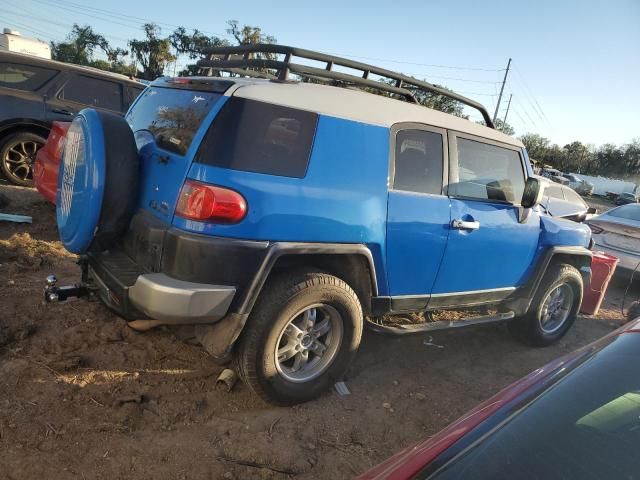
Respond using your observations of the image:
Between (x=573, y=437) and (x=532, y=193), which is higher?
(x=532, y=193)

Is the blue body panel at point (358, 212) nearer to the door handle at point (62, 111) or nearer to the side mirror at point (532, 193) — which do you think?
the side mirror at point (532, 193)

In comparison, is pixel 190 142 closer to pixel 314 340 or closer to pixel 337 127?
pixel 337 127

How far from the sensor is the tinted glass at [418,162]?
329 cm

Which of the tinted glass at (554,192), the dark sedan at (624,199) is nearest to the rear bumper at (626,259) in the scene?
the tinted glass at (554,192)

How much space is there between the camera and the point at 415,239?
3.32 meters

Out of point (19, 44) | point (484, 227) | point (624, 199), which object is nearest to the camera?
point (484, 227)

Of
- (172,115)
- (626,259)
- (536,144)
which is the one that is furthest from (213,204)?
(536,144)

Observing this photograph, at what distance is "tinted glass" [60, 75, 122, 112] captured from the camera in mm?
7219

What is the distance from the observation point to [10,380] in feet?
9.54

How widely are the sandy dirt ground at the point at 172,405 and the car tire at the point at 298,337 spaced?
0.63ft

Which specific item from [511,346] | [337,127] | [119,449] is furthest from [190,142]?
[511,346]

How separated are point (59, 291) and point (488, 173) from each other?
332 centimetres

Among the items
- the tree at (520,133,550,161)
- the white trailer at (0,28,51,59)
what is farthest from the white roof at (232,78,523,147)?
the tree at (520,133,550,161)

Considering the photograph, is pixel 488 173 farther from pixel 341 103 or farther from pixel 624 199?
pixel 624 199
